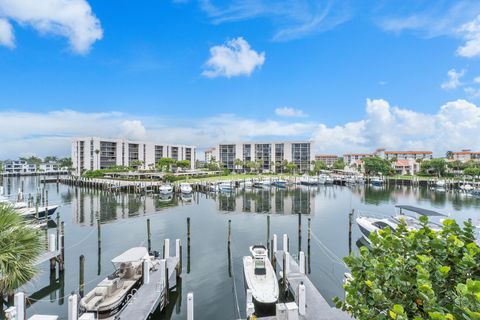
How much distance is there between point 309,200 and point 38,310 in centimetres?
4331

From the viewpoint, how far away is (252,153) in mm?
118125

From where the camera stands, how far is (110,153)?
99.0 meters

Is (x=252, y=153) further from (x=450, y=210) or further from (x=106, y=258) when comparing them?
(x=106, y=258)

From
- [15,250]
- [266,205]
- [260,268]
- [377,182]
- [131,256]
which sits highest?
[15,250]

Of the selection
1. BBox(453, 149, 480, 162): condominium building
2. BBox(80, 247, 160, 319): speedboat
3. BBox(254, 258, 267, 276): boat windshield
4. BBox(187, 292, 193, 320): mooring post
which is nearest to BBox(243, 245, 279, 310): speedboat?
BBox(254, 258, 267, 276): boat windshield

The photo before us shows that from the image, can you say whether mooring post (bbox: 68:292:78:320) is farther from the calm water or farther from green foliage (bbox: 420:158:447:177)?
green foliage (bbox: 420:158:447:177)

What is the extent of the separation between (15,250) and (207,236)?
19036mm

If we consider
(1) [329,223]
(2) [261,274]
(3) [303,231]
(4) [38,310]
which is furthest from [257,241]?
(4) [38,310]

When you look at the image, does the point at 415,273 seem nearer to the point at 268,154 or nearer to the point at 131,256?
the point at 131,256

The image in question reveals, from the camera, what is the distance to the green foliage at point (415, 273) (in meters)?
3.19

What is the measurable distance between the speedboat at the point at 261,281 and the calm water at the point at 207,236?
4.70 ft

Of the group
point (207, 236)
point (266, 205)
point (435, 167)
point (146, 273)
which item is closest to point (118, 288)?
point (146, 273)

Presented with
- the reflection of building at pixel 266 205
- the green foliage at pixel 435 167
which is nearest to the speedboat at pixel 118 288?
the reflection of building at pixel 266 205

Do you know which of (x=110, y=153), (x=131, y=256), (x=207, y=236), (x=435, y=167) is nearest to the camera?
(x=131, y=256)
